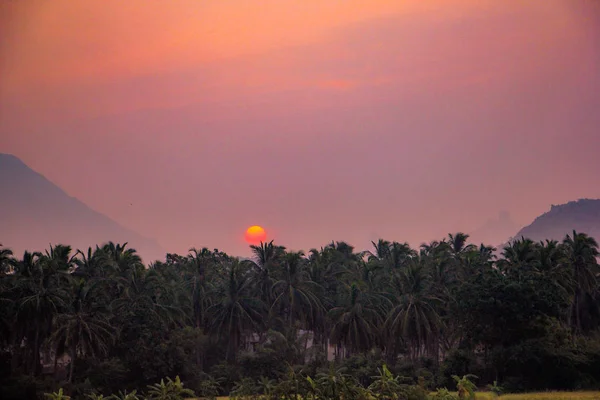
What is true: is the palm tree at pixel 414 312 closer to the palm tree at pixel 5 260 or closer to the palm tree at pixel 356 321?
the palm tree at pixel 356 321

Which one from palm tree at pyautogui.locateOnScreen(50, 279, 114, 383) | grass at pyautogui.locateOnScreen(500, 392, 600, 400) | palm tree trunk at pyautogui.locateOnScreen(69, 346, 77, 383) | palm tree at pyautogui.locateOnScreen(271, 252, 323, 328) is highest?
palm tree at pyautogui.locateOnScreen(271, 252, 323, 328)

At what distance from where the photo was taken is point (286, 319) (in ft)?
272

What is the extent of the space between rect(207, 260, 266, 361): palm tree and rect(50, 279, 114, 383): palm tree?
60.6 ft

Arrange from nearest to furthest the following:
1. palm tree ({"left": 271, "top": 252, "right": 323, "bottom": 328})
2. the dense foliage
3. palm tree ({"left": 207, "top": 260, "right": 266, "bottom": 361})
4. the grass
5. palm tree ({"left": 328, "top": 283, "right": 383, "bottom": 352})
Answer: the grass → the dense foliage → palm tree ({"left": 328, "top": 283, "right": 383, "bottom": 352}) → palm tree ({"left": 207, "top": 260, "right": 266, "bottom": 361}) → palm tree ({"left": 271, "top": 252, "right": 323, "bottom": 328})

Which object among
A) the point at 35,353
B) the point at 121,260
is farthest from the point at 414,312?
the point at 35,353

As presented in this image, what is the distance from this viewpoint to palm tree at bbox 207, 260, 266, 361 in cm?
7825

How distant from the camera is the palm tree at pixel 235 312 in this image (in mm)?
78250

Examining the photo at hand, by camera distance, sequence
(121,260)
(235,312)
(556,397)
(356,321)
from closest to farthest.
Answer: (556,397) → (356,321) → (121,260) → (235,312)

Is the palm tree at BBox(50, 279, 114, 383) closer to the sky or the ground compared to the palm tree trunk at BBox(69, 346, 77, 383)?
closer to the sky

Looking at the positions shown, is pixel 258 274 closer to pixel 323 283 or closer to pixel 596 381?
pixel 323 283

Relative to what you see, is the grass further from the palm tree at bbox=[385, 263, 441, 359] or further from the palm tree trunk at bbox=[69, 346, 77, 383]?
the palm tree trunk at bbox=[69, 346, 77, 383]

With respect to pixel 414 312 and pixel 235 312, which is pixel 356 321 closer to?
pixel 414 312

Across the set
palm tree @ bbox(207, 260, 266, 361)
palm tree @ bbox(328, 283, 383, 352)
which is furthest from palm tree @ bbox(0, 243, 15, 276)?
palm tree @ bbox(328, 283, 383, 352)

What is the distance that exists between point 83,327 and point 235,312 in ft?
75.1
